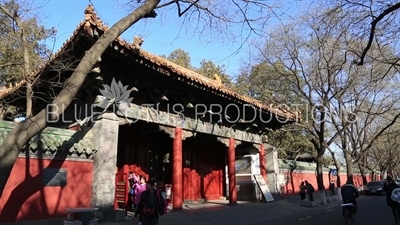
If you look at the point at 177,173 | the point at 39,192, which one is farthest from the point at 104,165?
the point at 177,173

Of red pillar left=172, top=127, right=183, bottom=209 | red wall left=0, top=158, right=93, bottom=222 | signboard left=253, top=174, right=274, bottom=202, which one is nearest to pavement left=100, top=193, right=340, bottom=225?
red pillar left=172, top=127, right=183, bottom=209

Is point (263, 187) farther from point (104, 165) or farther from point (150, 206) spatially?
point (150, 206)

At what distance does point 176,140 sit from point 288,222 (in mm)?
4414

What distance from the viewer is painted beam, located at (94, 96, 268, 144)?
32.3 feet

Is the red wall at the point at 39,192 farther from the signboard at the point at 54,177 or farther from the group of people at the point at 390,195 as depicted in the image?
the group of people at the point at 390,195

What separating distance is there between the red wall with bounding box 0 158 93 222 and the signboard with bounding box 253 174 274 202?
8704 millimetres

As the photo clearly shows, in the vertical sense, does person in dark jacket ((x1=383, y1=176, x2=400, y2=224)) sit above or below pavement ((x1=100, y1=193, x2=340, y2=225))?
above

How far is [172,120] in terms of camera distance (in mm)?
11383

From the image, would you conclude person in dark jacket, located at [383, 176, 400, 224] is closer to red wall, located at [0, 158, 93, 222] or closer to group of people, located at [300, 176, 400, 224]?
group of people, located at [300, 176, 400, 224]

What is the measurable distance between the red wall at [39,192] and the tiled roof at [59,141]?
30cm

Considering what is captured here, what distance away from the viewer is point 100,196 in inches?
348

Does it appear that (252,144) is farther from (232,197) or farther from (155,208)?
(155,208)

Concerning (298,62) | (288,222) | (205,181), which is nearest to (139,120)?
(288,222)

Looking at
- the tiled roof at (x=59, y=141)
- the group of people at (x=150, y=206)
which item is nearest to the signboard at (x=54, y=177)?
the tiled roof at (x=59, y=141)
